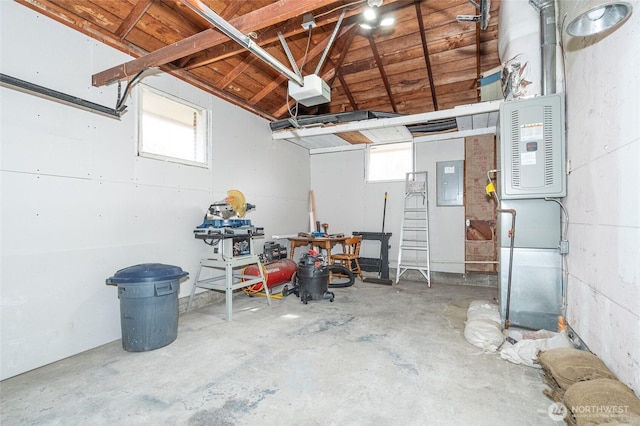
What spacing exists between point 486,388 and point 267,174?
13.8 ft

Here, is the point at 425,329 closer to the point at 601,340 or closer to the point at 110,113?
the point at 601,340

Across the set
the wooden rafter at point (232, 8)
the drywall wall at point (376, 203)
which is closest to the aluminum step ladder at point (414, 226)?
the drywall wall at point (376, 203)

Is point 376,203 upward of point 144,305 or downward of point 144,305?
upward

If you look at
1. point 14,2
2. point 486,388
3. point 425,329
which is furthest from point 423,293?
point 14,2

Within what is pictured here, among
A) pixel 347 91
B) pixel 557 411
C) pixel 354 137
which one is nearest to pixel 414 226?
pixel 354 137

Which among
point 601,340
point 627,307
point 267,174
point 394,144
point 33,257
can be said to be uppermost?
point 394,144

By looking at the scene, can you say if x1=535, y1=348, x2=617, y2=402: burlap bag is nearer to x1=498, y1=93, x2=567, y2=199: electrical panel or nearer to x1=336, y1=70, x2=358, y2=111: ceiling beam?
x1=498, y1=93, x2=567, y2=199: electrical panel

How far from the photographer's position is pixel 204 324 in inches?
129

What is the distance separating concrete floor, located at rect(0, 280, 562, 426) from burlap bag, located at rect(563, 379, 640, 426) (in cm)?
24

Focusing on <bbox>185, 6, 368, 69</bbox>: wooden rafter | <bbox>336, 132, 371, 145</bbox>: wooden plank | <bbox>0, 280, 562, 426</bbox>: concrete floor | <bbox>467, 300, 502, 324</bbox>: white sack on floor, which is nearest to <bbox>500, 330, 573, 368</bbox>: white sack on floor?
<bbox>0, 280, 562, 426</bbox>: concrete floor

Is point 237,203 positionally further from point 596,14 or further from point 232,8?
point 596,14

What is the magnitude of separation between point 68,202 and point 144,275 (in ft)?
3.04

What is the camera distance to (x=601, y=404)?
1448mm

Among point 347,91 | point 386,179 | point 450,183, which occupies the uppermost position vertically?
Result: point 347,91
